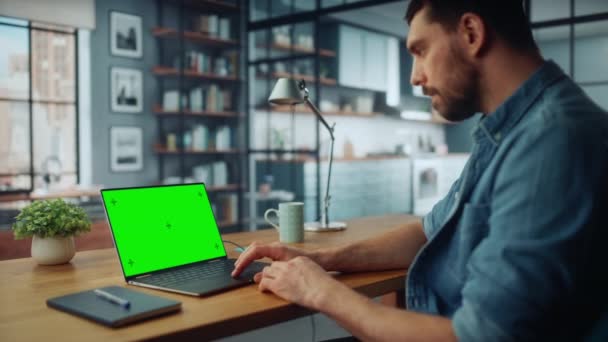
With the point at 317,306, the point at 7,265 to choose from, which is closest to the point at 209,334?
the point at 317,306

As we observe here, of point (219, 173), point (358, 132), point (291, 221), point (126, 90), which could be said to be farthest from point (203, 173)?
point (291, 221)

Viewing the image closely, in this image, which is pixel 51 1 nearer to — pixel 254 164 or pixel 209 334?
pixel 254 164

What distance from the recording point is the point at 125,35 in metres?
5.69

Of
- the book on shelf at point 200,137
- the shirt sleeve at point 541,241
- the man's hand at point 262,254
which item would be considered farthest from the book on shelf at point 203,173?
the shirt sleeve at point 541,241

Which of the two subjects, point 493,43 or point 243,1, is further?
point 243,1

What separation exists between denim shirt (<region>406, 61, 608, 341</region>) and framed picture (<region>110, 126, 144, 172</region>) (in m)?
5.17

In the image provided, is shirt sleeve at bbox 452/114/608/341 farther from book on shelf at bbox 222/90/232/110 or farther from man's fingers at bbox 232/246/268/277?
book on shelf at bbox 222/90/232/110

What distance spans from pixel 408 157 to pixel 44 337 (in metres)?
7.39

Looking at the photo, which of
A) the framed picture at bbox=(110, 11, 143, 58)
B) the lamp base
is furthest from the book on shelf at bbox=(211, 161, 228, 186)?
the lamp base

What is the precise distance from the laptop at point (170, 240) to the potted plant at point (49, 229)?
0.22m

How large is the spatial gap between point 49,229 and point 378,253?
2.75ft

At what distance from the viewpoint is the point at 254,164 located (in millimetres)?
5902

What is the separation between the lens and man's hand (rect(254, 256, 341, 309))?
104 centimetres

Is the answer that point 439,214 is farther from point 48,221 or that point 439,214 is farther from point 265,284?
→ point 48,221
